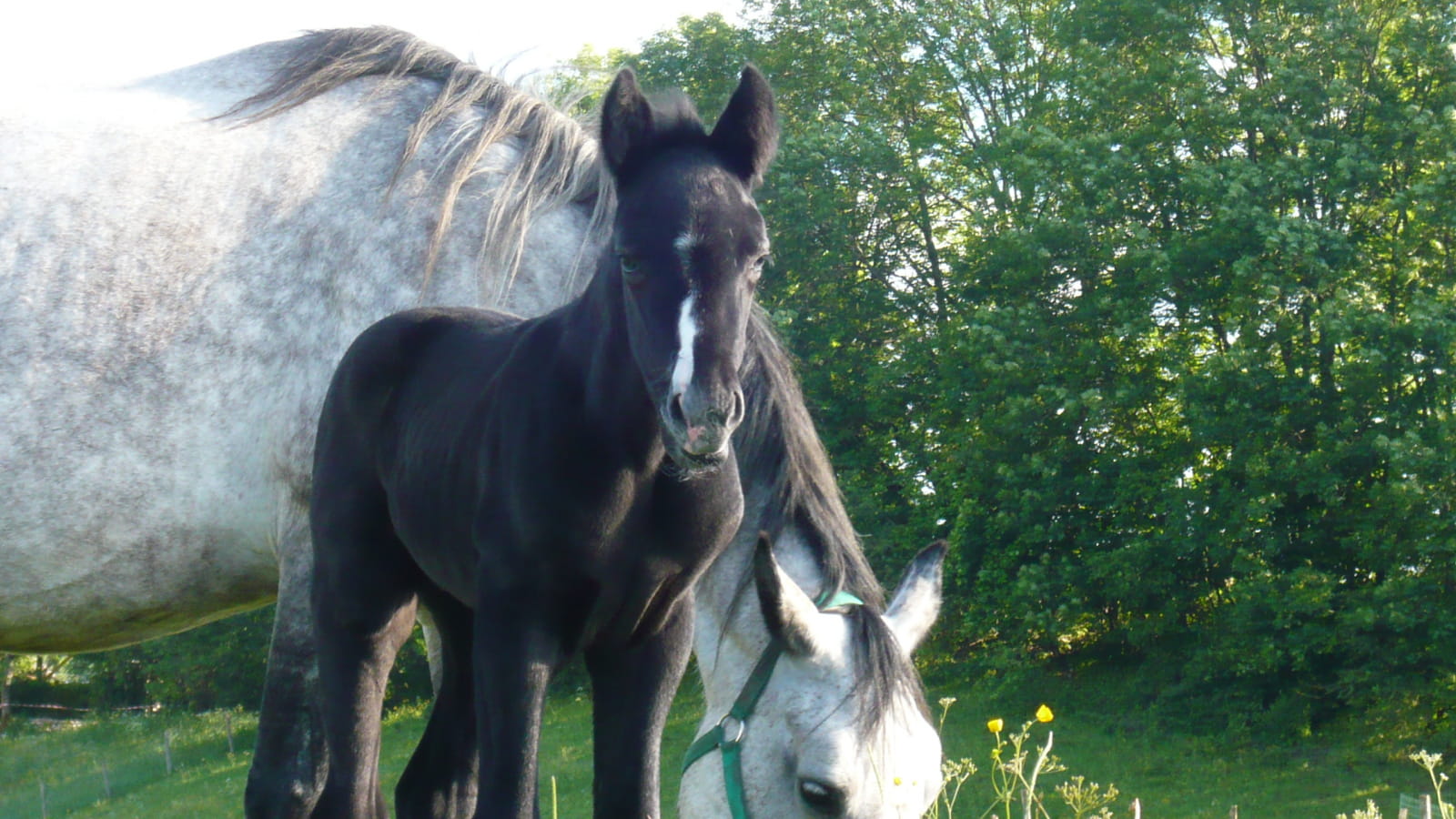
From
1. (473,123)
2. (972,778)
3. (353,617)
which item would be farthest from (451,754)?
(972,778)

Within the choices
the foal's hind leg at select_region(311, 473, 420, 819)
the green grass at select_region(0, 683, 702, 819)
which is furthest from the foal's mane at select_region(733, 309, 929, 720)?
the green grass at select_region(0, 683, 702, 819)

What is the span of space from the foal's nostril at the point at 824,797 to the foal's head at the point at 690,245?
1.26m

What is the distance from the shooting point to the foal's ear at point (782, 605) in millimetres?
3055

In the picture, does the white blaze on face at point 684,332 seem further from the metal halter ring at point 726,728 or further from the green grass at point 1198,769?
the green grass at point 1198,769

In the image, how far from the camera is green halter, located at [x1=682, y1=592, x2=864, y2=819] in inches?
135

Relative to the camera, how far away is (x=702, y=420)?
2086 millimetres

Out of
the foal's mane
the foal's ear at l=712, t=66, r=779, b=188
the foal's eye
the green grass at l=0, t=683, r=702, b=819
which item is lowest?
the green grass at l=0, t=683, r=702, b=819

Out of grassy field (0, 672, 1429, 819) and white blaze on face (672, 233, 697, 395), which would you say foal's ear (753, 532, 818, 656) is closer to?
white blaze on face (672, 233, 697, 395)

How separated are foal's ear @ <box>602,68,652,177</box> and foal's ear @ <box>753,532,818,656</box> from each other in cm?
94

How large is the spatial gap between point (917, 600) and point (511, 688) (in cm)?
155

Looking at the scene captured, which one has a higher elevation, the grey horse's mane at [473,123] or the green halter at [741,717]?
the grey horse's mane at [473,123]

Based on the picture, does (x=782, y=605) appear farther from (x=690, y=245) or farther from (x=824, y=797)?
(x=690, y=245)

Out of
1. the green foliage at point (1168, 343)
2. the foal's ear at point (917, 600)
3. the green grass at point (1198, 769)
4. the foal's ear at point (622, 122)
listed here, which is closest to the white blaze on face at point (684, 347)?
the foal's ear at point (622, 122)

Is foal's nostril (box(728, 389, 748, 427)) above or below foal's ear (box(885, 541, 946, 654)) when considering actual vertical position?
above
